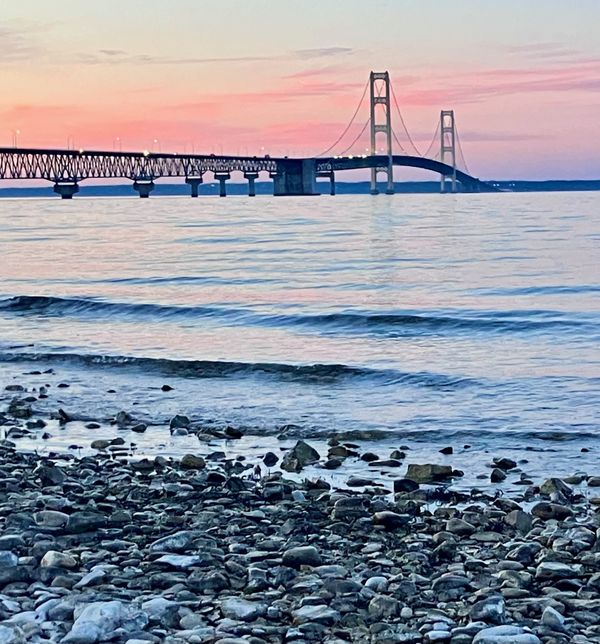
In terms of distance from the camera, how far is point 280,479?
252 inches

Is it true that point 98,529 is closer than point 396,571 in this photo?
No

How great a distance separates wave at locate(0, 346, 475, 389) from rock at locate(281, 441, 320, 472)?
11.2 feet

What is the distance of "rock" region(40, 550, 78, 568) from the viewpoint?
441cm

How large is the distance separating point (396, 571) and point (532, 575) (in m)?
0.56

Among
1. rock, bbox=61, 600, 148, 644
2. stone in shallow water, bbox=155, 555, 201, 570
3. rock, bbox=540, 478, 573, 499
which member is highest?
rock, bbox=61, 600, 148, 644

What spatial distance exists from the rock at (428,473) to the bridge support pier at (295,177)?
11122 centimetres

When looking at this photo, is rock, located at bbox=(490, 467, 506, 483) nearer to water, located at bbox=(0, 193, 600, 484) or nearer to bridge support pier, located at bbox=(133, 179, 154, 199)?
water, located at bbox=(0, 193, 600, 484)

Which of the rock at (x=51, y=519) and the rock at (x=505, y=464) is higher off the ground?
the rock at (x=51, y=519)

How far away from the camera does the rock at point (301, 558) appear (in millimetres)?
4523

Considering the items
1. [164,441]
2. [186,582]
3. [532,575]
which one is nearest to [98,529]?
[186,582]

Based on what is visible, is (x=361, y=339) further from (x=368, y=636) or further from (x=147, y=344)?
(x=368, y=636)

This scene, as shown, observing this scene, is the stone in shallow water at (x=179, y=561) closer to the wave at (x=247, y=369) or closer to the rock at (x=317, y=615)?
the rock at (x=317, y=615)

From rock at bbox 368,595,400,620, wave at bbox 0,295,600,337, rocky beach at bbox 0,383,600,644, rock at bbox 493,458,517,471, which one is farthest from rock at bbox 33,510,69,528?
wave at bbox 0,295,600,337

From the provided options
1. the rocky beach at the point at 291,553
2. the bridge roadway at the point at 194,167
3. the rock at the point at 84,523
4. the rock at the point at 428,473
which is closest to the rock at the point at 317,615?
the rocky beach at the point at 291,553
